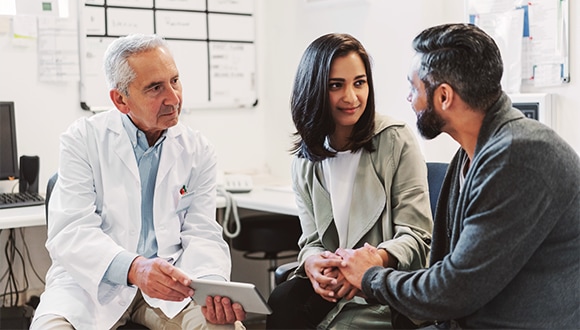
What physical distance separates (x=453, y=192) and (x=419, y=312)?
289mm

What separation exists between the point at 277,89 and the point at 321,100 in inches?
70.0

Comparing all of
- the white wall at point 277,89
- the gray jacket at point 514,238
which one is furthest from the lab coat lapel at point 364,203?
the white wall at point 277,89

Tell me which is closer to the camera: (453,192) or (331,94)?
(453,192)

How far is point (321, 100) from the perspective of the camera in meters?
1.92

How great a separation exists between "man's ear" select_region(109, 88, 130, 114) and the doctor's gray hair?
12 millimetres

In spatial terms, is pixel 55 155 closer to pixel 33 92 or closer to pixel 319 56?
pixel 33 92

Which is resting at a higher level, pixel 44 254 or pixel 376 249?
pixel 376 249

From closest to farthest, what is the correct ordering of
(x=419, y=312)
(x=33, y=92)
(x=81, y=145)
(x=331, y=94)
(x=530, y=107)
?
(x=419, y=312)
(x=331, y=94)
(x=81, y=145)
(x=530, y=107)
(x=33, y=92)

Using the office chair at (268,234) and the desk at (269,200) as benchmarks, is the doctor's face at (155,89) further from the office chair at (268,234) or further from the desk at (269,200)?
the office chair at (268,234)

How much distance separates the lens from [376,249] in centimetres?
178

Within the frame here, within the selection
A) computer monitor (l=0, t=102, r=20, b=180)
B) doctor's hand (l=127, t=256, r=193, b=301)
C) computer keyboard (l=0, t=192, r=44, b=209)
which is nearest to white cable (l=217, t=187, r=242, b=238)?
computer keyboard (l=0, t=192, r=44, b=209)

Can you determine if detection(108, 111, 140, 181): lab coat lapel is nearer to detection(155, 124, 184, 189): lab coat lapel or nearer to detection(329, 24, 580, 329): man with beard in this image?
detection(155, 124, 184, 189): lab coat lapel

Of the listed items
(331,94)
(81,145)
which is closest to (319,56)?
(331,94)

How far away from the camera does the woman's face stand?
1911 mm
